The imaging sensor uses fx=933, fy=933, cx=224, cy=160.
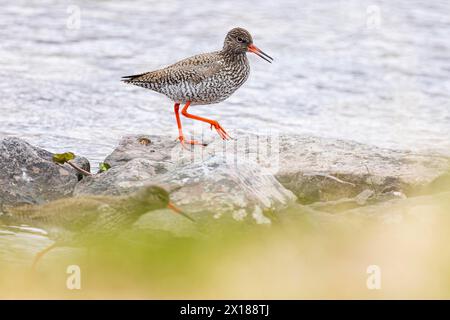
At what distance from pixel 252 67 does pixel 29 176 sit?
7.54 m

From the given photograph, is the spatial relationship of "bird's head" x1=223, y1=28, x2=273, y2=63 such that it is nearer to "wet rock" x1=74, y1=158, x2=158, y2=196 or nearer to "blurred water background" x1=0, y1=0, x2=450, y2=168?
"blurred water background" x1=0, y1=0, x2=450, y2=168

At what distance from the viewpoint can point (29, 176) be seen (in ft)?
31.4

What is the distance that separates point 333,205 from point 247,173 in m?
0.92

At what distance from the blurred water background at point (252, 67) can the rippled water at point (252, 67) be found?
0.02 m

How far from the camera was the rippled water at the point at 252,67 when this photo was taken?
13375 millimetres

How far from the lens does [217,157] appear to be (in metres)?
8.28

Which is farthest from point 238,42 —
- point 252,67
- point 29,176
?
point 252,67

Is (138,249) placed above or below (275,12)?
below

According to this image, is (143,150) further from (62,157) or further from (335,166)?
(335,166)

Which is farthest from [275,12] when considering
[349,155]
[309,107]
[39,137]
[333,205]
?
[333,205]

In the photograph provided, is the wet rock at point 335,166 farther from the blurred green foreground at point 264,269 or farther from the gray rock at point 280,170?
the blurred green foreground at point 264,269

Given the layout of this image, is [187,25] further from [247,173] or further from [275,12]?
[247,173]
